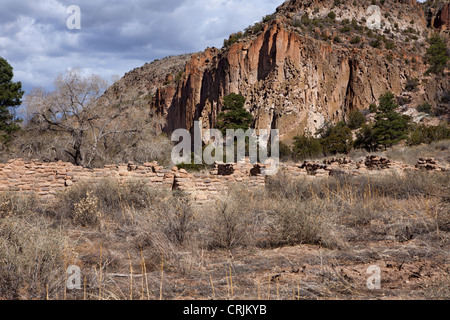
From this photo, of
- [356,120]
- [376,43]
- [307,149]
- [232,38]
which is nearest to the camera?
[307,149]

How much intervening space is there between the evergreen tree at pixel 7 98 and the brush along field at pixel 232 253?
59.3ft

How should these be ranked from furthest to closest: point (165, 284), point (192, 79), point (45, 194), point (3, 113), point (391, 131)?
1. point (192, 79)
2. point (391, 131)
3. point (3, 113)
4. point (45, 194)
5. point (165, 284)

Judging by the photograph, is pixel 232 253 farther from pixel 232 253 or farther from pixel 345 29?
pixel 345 29

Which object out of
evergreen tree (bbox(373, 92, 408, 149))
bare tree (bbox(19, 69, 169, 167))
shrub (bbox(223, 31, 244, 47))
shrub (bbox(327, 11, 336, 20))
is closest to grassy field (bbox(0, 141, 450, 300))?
bare tree (bbox(19, 69, 169, 167))

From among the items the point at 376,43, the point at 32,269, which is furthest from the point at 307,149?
the point at 32,269

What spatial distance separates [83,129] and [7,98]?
10.6m

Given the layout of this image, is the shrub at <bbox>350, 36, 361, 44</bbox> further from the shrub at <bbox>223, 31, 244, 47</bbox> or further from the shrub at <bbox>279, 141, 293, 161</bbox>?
the shrub at <bbox>279, 141, 293, 161</bbox>

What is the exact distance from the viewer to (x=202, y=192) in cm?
891

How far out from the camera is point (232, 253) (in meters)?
4.38

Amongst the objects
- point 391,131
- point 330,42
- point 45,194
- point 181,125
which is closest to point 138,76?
point 181,125

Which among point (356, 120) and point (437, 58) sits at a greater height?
point (437, 58)

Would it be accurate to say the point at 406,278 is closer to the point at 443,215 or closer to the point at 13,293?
the point at 443,215

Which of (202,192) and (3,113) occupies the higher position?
(3,113)
